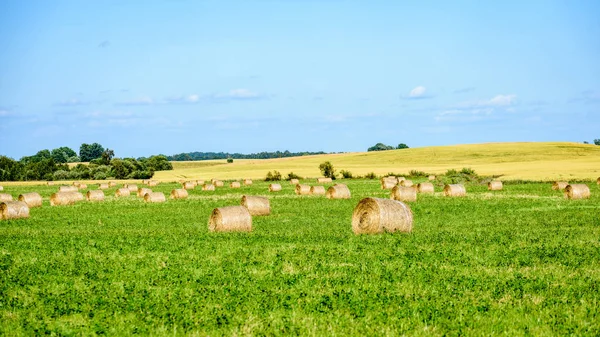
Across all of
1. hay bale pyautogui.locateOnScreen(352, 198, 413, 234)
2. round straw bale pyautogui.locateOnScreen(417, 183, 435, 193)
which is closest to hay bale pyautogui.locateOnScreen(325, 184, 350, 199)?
round straw bale pyautogui.locateOnScreen(417, 183, 435, 193)

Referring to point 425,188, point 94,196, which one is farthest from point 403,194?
point 94,196

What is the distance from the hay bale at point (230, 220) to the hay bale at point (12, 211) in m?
11.7

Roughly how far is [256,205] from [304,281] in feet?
53.6

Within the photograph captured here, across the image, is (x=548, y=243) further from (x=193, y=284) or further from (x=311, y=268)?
(x=193, y=284)

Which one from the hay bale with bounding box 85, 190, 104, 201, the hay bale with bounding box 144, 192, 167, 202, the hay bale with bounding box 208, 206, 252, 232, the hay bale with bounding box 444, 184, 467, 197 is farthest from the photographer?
the hay bale with bounding box 85, 190, 104, 201

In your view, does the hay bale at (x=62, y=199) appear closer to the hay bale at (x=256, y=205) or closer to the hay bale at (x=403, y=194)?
the hay bale at (x=256, y=205)

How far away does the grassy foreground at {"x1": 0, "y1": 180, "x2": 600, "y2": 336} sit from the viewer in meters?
10.3

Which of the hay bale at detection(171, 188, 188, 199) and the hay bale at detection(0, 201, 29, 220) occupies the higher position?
the hay bale at detection(0, 201, 29, 220)

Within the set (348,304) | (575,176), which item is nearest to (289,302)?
(348,304)

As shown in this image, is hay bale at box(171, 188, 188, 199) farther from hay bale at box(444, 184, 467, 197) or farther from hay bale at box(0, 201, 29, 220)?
hay bale at box(444, 184, 467, 197)

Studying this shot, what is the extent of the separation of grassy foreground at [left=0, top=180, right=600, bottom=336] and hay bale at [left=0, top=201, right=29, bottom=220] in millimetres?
6777

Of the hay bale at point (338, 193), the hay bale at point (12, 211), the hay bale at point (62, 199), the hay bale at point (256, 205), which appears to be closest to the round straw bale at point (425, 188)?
the hay bale at point (338, 193)

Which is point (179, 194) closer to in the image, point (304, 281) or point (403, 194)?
point (403, 194)

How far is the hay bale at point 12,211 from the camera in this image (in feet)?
97.9
